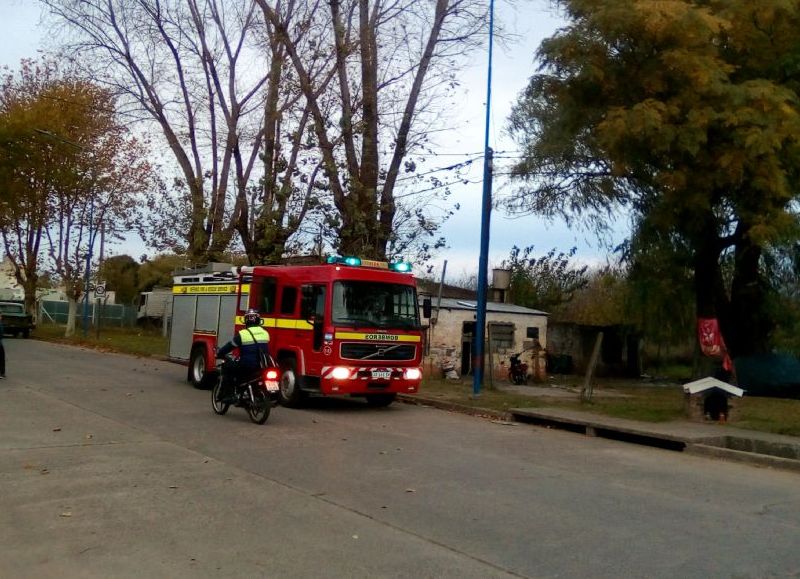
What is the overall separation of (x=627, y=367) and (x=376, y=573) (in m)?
28.6

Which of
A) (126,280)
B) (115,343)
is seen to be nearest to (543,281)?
(115,343)

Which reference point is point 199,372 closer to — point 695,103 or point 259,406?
point 259,406

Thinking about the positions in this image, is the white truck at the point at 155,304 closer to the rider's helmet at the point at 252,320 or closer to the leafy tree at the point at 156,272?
the leafy tree at the point at 156,272

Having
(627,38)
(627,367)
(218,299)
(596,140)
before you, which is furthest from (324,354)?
(627,367)

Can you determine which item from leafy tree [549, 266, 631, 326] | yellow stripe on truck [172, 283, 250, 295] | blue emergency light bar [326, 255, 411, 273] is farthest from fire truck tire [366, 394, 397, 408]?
leafy tree [549, 266, 631, 326]

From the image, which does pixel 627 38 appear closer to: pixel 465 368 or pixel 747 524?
pixel 747 524

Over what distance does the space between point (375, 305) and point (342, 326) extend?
94 cm

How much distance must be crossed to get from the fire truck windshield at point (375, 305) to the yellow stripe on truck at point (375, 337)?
0.17 metres

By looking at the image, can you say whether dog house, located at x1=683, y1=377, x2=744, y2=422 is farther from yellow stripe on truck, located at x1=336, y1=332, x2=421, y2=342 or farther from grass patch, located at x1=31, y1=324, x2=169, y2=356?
grass patch, located at x1=31, y1=324, x2=169, y2=356

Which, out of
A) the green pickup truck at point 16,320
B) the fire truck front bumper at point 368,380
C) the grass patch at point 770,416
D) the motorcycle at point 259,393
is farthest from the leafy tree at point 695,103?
the green pickup truck at point 16,320

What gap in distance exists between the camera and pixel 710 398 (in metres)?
15.0

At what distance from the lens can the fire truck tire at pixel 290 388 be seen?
15.6 meters

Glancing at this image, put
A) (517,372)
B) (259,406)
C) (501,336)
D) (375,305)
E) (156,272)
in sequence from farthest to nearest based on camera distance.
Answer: (156,272), (501,336), (517,372), (375,305), (259,406)

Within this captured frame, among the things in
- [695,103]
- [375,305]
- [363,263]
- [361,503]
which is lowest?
[361,503]
